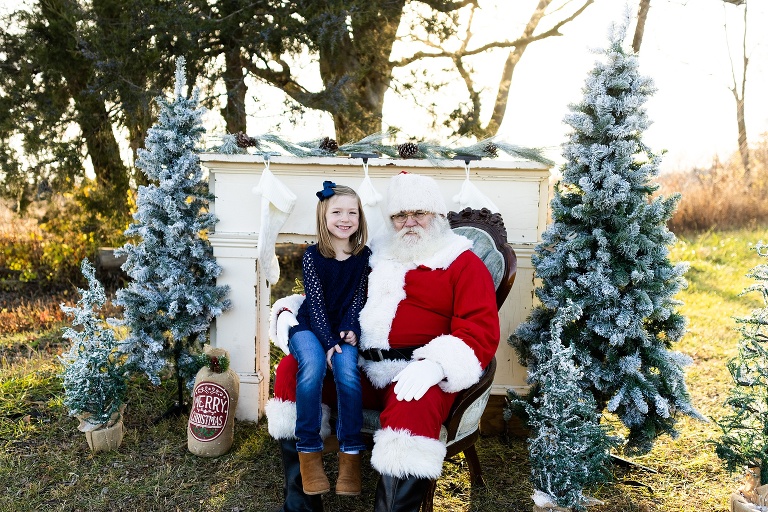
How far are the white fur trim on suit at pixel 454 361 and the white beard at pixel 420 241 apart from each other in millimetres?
518

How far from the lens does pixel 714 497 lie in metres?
3.15

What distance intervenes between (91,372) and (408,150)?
7.16 feet

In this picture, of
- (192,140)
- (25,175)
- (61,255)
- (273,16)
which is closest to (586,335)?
(192,140)

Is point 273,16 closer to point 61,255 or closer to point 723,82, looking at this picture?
point 61,255

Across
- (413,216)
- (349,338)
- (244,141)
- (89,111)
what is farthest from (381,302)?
(89,111)

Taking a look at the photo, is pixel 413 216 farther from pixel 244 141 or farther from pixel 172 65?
pixel 172 65

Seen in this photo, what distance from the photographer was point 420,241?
3045 mm

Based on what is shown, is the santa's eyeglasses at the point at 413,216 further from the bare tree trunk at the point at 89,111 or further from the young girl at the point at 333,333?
the bare tree trunk at the point at 89,111

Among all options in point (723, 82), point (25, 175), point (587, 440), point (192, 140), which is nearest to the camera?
point (587, 440)

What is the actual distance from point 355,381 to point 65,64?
5.27 meters

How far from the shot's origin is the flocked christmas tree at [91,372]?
3.40 metres

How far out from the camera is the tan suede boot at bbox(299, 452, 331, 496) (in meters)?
2.71

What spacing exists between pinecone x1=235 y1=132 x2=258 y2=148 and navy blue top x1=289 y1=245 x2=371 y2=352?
0.91 meters

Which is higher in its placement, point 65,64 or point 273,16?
point 273,16
